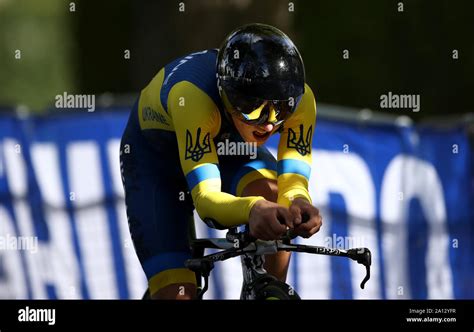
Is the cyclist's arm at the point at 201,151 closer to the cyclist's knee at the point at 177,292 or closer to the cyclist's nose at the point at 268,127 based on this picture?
the cyclist's nose at the point at 268,127

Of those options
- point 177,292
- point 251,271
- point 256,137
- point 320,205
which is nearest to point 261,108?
point 256,137

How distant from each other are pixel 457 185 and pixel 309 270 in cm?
154

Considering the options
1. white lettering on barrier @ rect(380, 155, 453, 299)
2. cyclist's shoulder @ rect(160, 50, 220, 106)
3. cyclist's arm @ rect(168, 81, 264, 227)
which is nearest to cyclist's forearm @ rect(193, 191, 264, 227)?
cyclist's arm @ rect(168, 81, 264, 227)

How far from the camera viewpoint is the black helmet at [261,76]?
6039 mm

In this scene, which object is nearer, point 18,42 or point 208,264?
point 208,264

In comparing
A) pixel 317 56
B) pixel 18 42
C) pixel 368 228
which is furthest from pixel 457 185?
pixel 18 42

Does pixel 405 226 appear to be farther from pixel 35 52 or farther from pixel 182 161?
pixel 35 52

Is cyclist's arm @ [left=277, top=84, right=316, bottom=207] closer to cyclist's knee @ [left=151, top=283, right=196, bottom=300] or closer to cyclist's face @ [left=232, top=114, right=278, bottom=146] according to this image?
cyclist's face @ [left=232, top=114, right=278, bottom=146]

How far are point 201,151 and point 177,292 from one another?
0.99 m

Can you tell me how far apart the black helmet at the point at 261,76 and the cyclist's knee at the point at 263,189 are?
638 mm

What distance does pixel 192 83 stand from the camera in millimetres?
6340

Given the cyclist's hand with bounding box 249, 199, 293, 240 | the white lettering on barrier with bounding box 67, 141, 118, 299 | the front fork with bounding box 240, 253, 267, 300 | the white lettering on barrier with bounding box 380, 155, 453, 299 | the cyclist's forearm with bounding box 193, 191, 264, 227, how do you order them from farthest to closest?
the white lettering on barrier with bounding box 380, 155, 453, 299 < the white lettering on barrier with bounding box 67, 141, 118, 299 < the front fork with bounding box 240, 253, 267, 300 < the cyclist's forearm with bounding box 193, 191, 264, 227 < the cyclist's hand with bounding box 249, 199, 293, 240

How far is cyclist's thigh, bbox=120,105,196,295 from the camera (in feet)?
22.1

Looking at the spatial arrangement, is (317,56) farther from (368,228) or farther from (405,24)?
(368,228)
